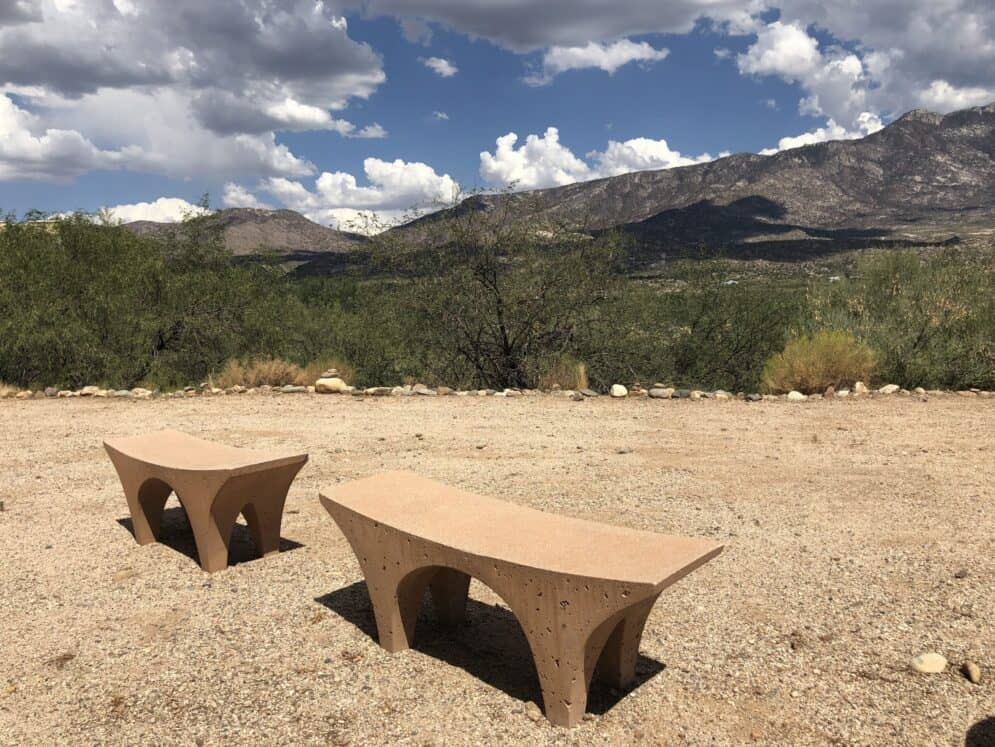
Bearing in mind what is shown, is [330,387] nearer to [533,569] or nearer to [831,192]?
[533,569]

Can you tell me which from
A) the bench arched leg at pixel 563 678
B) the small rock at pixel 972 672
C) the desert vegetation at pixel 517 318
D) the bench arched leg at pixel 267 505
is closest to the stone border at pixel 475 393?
the desert vegetation at pixel 517 318

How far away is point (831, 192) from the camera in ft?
531

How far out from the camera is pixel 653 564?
273 centimetres

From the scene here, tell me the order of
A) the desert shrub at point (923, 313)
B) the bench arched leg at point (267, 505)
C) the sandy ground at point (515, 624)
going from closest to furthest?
the sandy ground at point (515, 624) < the bench arched leg at point (267, 505) < the desert shrub at point (923, 313)

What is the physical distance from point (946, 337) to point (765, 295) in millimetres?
3866

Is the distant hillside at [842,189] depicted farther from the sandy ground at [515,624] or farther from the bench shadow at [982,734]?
the bench shadow at [982,734]

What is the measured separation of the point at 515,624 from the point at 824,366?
7972 mm

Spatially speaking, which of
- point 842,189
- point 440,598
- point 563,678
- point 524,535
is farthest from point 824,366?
point 842,189

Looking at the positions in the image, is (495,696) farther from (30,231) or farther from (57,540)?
(30,231)

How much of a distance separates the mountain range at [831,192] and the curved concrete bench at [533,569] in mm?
104328

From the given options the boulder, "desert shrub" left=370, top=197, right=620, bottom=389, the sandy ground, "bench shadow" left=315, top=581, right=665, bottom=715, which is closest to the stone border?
the boulder

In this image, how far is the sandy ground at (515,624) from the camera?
9.60 ft

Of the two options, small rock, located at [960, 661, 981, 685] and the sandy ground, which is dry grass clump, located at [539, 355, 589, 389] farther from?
small rock, located at [960, 661, 981, 685]

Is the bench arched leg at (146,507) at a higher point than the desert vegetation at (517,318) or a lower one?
lower
